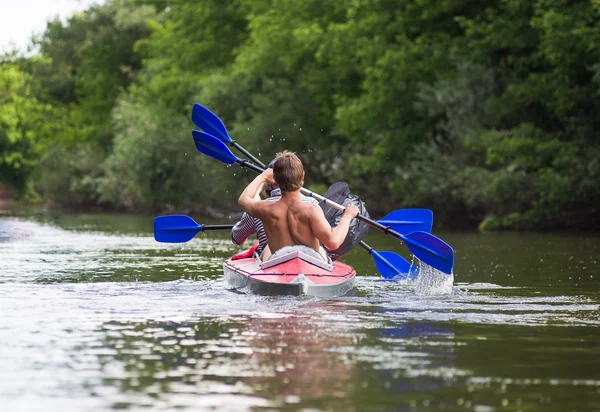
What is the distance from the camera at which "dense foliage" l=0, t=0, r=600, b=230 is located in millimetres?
26172

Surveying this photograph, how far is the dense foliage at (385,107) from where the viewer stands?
26172 mm

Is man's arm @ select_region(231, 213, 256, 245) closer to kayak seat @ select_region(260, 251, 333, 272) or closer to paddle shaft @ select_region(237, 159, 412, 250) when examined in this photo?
paddle shaft @ select_region(237, 159, 412, 250)

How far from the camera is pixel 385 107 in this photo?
3103cm

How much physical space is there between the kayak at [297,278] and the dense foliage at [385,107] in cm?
1419

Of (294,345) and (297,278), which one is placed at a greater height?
(297,278)

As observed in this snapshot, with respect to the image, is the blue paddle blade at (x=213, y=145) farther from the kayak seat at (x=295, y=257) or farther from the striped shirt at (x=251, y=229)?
the kayak seat at (x=295, y=257)

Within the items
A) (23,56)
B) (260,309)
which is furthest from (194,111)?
(23,56)

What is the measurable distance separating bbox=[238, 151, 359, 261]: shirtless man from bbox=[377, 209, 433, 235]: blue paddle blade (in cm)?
211

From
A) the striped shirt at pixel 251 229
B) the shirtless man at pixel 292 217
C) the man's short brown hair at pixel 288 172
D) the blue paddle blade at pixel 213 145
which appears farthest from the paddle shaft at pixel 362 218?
the blue paddle blade at pixel 213 145

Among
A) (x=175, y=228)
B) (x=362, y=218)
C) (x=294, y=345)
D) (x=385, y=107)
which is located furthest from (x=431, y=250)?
(x=385, y=107)

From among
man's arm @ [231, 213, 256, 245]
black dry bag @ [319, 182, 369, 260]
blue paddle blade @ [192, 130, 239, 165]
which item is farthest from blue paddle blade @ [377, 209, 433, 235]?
blue paddle blade @ [192, 130, 239, 165]

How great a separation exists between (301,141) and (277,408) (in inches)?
1252

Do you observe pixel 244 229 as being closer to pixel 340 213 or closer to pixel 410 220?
pixel 340 213

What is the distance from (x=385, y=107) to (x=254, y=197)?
20.5 metres
